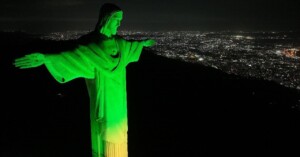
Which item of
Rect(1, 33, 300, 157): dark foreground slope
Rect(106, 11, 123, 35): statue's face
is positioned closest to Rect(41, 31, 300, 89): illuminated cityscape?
Rect(1, 33, 300, 157): dark foreground slope

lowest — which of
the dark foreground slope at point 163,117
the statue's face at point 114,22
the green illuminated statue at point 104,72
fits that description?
the dark foreground slope at point 163,117

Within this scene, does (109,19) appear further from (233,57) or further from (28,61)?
(233,57)

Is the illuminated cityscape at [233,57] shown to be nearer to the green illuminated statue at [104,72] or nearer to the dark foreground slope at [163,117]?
the dark foreground slope at [163,117]

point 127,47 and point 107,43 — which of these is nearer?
point 107,43

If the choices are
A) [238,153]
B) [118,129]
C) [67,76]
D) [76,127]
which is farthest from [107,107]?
[76,127]

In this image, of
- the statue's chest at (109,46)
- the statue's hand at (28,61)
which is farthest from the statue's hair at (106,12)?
the statue's hand at (28,61)

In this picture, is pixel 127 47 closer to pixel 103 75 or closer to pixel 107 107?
pixel 103 75

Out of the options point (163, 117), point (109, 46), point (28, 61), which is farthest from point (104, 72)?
point (163, 117)
